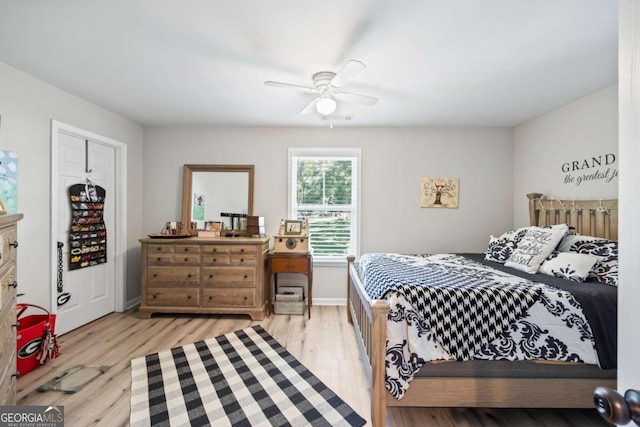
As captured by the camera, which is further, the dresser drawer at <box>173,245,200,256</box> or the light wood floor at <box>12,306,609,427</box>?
the dresser drawer at <box>173,245,200,256</box>

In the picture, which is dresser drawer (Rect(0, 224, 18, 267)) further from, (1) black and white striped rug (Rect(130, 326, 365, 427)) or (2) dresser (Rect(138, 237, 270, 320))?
(2) dresser (Rect(138, 237, 270, 320))

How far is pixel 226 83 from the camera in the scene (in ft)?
8.04

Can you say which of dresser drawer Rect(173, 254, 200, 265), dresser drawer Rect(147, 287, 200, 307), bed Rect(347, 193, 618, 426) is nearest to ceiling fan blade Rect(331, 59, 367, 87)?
bed Rect(347, 193, 618, 426)

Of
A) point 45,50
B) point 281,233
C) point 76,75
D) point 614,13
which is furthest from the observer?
point 281,233

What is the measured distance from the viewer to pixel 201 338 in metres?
2.74

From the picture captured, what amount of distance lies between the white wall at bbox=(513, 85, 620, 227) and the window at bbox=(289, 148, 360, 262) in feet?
6.83

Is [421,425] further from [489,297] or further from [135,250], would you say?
[135,250]

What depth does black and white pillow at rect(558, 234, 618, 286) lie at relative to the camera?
1892mm

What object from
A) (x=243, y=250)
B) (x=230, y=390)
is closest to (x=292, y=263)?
(x=243, y=250)

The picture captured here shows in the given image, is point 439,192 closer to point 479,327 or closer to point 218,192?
point 479,327

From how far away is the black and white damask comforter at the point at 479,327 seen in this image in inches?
64.0

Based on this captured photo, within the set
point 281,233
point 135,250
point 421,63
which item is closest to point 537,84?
point 421,63

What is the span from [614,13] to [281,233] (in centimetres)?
317

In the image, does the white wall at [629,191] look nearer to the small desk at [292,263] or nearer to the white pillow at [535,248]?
the white pillow at [535,248]
